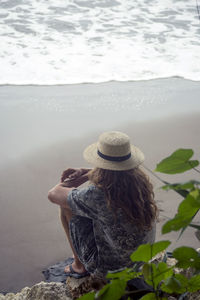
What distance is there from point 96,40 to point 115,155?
4.79 metres

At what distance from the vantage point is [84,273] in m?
2.39

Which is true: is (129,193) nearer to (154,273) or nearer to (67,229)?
(67,229)

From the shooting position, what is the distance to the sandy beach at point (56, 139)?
288 centimetres

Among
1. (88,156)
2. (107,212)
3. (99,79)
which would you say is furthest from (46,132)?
(107,212)

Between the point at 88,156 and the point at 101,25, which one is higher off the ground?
the point at 88,156

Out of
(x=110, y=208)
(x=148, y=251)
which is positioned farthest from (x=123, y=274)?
(x=110, y=208)

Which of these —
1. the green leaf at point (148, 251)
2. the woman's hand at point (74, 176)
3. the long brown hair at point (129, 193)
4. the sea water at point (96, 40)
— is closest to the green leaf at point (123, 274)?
the green leaf at point (148, 251)

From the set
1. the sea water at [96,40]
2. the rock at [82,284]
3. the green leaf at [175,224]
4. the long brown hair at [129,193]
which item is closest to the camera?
the green leaf at [175,224]

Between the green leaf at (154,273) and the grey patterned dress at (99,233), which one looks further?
the grey patterned dress at (99,233)

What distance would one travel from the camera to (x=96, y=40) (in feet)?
21.6

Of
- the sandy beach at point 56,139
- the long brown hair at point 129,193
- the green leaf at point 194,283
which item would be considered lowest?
the sandy beach at point 56,139

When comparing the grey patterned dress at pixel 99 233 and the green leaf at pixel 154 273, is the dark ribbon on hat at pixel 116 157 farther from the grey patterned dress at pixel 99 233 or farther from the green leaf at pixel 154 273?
the green leaf at pixel 154 273

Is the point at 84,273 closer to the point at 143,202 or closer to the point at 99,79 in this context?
the point at 143,202

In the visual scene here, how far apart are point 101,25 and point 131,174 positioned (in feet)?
18.7
